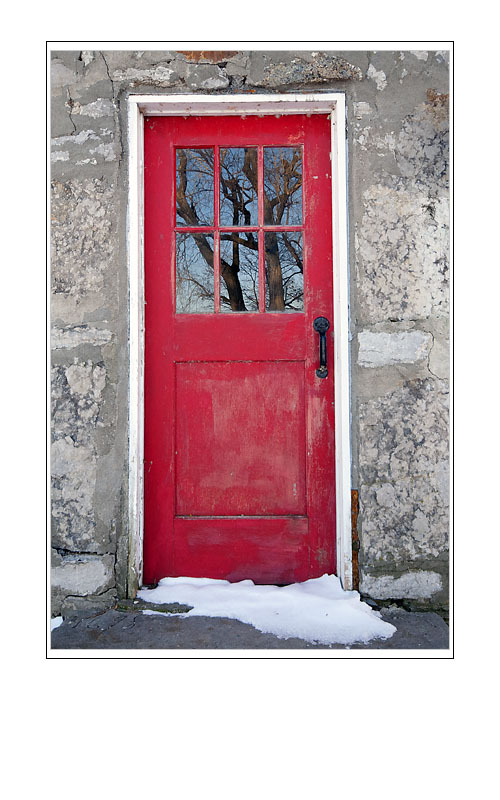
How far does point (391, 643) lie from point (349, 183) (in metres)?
1.78

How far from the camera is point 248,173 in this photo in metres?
2.37

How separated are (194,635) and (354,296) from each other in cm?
144

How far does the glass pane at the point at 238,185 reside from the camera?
2.37 meters

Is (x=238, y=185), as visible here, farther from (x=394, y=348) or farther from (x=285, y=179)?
(x=394, y=348)

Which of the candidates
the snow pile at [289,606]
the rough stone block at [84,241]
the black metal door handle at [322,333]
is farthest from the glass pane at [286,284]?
the snow pile at [289,606]

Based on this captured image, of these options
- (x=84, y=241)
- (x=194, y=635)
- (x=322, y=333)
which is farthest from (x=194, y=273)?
(x=194, y=635)

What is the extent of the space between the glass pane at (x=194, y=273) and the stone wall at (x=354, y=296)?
255 mm

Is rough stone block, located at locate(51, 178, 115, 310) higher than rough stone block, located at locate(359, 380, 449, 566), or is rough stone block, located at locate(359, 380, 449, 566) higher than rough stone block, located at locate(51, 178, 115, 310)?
rough stone block, located at locate(51, 178, 115, 310)

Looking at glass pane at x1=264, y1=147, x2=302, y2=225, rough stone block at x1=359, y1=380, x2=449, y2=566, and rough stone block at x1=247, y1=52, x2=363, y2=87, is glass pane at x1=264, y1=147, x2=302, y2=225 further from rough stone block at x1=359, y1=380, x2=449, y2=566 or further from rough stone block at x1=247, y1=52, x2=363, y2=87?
rough stone block at x1=359, y1=380, x2=449, y2=566

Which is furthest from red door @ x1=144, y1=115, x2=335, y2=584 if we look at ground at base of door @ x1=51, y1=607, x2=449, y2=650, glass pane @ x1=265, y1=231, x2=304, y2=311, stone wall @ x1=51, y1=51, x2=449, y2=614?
ground at base of door @ x1=51, y1=607, x2=449, y2=650

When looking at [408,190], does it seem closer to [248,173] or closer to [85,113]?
[248,173]

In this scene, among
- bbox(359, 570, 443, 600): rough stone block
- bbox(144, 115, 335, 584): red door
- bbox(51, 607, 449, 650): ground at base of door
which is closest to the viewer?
bbox(51, 607, 449, 650): ground at base of door

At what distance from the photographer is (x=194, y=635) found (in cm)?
198

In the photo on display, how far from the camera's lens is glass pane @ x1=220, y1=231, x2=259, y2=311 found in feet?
7.77
